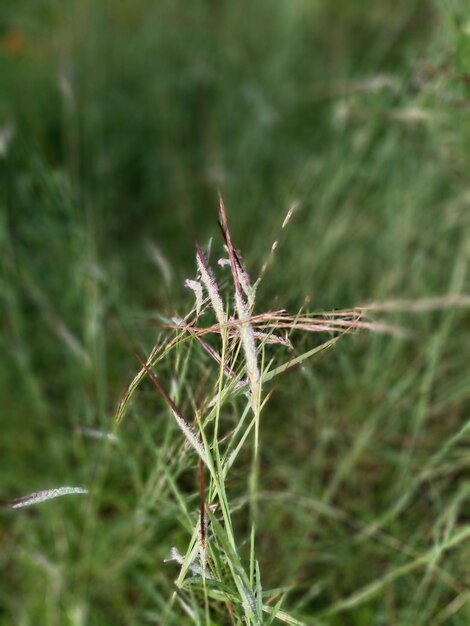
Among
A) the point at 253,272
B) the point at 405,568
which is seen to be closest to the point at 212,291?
the point at 405,568

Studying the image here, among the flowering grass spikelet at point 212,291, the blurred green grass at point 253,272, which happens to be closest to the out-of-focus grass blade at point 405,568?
the blurred green grass at point 253,272

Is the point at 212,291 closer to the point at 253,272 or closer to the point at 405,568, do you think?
the point at 405,568

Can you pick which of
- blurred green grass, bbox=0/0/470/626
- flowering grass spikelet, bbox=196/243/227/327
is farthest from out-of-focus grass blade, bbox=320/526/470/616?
flowering grass spikelet, bbox=196/243/227/327

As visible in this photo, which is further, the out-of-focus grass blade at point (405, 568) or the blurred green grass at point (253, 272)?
the blurred green grass at point (253, 272)

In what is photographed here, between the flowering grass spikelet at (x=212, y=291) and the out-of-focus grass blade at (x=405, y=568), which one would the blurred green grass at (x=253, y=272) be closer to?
the out-of-focus grass blade at (x=405, y=568)


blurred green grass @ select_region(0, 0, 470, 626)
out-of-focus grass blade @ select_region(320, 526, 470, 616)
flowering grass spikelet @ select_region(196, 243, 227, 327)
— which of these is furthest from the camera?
blurred green grass @ select_region(0, 0, 470, 626)

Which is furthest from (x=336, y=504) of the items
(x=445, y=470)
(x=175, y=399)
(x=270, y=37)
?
(x=270, y=37)

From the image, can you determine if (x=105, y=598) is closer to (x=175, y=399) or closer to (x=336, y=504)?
(x=336, y=504)

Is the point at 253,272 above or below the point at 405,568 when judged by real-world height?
above

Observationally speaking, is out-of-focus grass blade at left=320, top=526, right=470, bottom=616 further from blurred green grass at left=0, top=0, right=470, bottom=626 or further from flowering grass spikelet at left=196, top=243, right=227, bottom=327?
flowering grass spikelet at left=196, top=243, right=227, bottom=327
